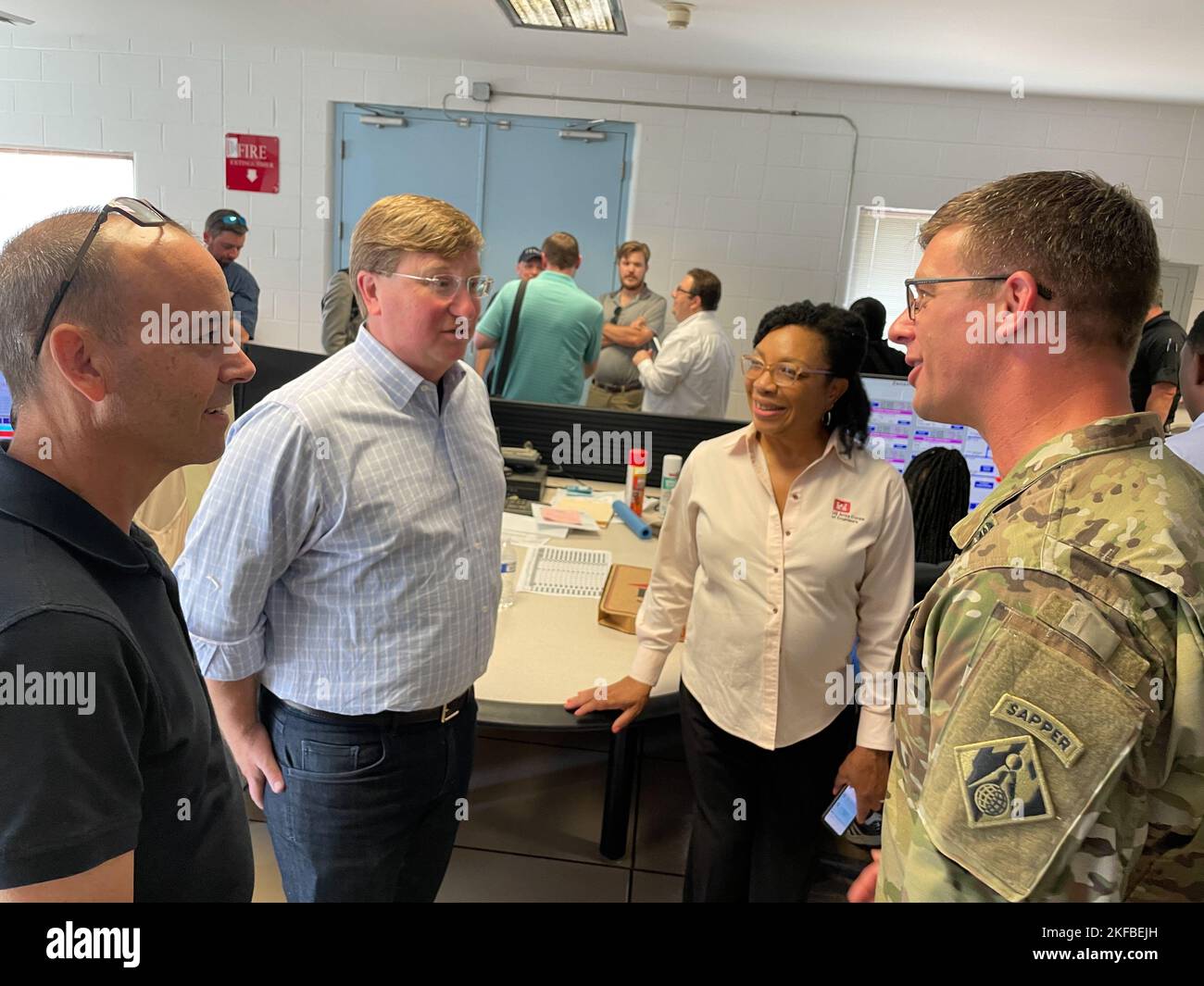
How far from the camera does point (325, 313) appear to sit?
14.3ft

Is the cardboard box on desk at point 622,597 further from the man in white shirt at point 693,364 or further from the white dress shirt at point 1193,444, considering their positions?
the man in white shirt at point 693,364

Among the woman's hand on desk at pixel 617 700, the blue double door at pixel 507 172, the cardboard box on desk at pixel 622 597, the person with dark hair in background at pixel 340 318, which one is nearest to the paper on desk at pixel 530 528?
the cardboard box on desk at pixel 622 597

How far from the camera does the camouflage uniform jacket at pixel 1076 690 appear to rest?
2.72 ft

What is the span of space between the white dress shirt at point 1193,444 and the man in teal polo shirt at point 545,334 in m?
2.62

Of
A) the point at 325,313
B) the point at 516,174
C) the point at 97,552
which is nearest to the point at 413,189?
the point at 516,174

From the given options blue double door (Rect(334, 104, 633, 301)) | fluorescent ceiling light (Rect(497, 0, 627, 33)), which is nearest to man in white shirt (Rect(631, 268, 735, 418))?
fluorescent ceiling light (Rect(497, 0, 627, 33))

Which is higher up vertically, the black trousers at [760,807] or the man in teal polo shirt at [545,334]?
the man in teal polo shirt at [545,334]

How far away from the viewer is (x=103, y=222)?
3.00 feet

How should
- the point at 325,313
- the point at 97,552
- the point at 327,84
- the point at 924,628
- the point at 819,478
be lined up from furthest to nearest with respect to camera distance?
the point at 327,84
the point at 325,313
the point at 819,478
the point at 924,628
the point at 97,552

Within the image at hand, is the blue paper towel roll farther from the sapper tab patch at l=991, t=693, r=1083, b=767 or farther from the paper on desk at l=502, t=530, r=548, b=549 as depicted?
the sapper tab patch at l=991, t=693, r=1083, b=767

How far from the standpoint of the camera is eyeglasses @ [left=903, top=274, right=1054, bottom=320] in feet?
3.29

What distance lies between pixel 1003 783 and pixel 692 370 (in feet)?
11.0
